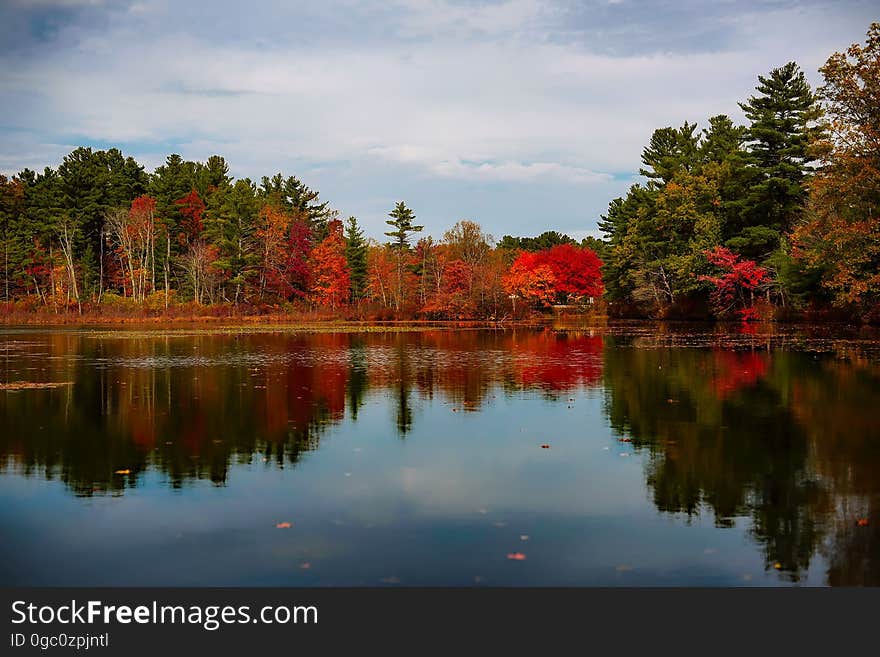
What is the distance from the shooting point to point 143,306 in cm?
7488

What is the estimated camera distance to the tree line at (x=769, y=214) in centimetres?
3347

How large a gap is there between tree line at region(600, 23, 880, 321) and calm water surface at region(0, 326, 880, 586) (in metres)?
17.3

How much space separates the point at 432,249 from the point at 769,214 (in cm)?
3800

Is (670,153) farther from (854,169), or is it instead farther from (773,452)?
(773,452)

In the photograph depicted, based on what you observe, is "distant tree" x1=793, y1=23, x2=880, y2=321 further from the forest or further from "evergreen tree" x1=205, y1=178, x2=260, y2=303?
"evergreen tree" x1=205, y1=178, x2=260, y2=303

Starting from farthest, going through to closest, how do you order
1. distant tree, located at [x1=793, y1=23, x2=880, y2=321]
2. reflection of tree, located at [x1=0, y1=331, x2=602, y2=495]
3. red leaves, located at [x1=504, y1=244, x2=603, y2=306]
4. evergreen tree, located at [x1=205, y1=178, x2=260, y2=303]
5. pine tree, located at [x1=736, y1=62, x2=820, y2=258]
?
red leaves, located at [x1=504, y1=244, x2=603, y2=306], evergreen tree, located at [x1=205, y1=178, x2=260, y2=303], pine tree, located at [x1=736, y1=62, x2=820, y2=258], distant tree, located at [x1=793, y1=23, x2=880, y2=321], reflection of tree, located at [x1=0, y1=331, x2=602, y2=495]

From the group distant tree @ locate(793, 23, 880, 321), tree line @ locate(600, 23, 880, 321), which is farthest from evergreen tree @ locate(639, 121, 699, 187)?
distant tree @ locate(793, 23, 880, 321)

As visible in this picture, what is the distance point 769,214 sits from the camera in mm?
55156

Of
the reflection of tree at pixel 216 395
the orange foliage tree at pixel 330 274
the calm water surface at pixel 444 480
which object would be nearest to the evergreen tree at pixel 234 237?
the orange foliage tree at pixel 330 274

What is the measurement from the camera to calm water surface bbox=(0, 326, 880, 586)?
683 centimetres

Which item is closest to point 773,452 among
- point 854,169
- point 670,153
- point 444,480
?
point 444,480

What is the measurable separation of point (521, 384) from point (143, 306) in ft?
209

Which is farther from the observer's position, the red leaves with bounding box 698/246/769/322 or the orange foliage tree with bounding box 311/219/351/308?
the orange foliage tree with bounding box 311/219/351/308

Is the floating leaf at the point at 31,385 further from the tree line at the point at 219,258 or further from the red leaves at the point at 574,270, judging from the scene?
the red leaves at the point at 574,270
